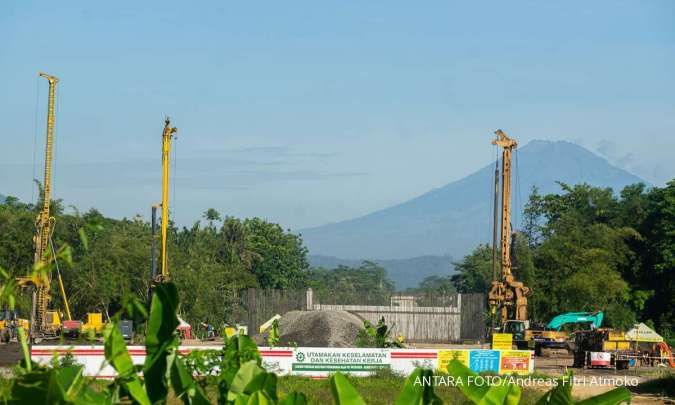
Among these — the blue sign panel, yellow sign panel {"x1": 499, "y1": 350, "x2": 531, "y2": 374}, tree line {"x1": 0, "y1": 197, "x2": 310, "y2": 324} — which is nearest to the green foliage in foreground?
the blue sign panel

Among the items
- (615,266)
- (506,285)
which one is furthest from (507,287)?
(615,266)

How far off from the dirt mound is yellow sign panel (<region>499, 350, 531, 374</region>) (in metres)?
11.8

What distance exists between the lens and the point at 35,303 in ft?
201

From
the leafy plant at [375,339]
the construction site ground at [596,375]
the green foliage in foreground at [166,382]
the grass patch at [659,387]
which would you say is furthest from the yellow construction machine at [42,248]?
the green foliage in foreground at [166,382]

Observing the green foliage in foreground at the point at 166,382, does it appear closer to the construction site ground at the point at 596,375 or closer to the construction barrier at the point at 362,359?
the construction site ground at the point at 596,375

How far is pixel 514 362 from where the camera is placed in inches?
1272

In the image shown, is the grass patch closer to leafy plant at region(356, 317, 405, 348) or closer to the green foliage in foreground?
leafy plant at region(356, 317, 405, 348)

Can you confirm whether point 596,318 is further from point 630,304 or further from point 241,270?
point 241,270

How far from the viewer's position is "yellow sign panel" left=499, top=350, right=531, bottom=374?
3173cm

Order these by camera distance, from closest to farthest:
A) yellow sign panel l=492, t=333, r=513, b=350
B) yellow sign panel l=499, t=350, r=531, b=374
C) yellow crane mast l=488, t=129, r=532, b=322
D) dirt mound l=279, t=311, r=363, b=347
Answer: yellow sign panel l=499, t=350, r=531, b=374
yellow sign panel l=492, t=333, r=513, b=350
dirt mound l=279, t=311, r=363, b=347
yellow crane mast l=488, t=129, r=532, b=322

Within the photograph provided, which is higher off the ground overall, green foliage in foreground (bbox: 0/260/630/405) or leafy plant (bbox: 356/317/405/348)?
green foliage in foreground (bbox: 0/260/630/405)

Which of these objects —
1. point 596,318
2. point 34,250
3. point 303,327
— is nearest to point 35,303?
point 34,250

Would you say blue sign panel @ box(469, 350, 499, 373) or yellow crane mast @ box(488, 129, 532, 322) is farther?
yellow crane mast @ box(488, 129, 532, 322)

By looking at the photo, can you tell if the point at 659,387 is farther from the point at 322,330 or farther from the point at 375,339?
the point at 322,330
